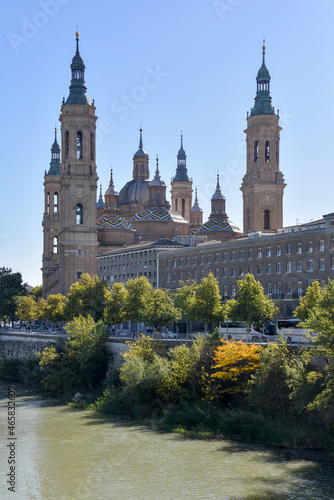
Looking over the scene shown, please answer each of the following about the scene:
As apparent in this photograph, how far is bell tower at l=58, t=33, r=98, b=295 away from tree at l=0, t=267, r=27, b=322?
410 inches

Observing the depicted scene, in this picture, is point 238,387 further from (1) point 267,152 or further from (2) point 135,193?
(2) point 135,193

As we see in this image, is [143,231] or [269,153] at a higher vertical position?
[269,153]

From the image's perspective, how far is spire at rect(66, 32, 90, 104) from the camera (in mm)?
143500

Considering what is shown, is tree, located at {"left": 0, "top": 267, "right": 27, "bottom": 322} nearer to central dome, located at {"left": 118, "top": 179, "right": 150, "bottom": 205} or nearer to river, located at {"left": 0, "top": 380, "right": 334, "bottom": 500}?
central dome, located at {"left": 118, "top": 179, "right": 150, "bottom": 205}

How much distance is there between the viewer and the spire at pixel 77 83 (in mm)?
143500

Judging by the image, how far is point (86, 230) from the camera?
144 meters

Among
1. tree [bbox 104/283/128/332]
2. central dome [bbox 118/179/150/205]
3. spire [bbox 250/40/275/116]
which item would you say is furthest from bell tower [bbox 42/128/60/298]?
tree [bbox 104/283/128/332]

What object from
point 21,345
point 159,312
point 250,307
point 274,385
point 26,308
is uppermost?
point 26,308

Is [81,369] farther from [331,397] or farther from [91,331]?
[331,397]

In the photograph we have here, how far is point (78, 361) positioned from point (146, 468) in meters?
30.9

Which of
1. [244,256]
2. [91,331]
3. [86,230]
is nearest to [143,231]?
[86,230]

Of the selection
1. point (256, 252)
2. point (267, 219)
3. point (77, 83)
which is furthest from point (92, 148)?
point (256, 252)

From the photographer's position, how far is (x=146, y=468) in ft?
146

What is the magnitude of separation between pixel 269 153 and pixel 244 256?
44.4 m
